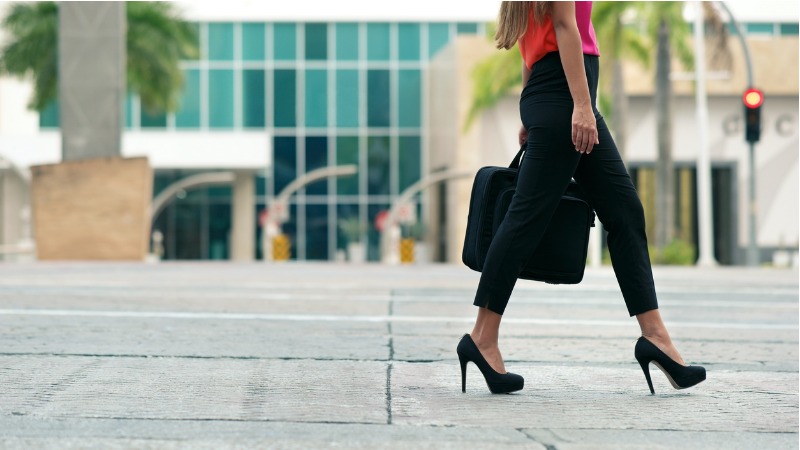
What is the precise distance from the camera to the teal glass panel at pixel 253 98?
161 ft

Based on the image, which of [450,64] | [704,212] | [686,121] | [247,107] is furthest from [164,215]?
[704,212]

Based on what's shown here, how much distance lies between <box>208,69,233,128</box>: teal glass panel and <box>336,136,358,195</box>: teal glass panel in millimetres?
4274

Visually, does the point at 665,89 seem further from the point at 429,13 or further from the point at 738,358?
the point at 738,358

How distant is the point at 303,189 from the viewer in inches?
1913

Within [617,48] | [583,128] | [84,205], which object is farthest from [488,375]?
[617,48]

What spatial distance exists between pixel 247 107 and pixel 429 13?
780cm

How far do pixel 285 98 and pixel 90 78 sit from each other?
29.4 meters

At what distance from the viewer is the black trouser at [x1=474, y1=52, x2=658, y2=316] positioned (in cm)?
436

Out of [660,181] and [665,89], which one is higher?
[665,89]

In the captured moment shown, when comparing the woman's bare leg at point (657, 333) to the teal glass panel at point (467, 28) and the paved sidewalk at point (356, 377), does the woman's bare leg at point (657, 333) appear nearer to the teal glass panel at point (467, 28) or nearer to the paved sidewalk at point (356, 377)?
the paved sidewalk at point (356, 377)

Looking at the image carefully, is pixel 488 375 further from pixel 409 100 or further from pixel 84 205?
pixel 409 100

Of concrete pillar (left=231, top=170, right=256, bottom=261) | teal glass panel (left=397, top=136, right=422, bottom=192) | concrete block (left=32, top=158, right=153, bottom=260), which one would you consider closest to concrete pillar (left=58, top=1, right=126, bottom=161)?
concrete block (left=32, top=158, right=153, bottom=260)

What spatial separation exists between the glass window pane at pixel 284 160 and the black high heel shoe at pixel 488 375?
147 feet

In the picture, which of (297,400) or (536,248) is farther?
(536,248)
